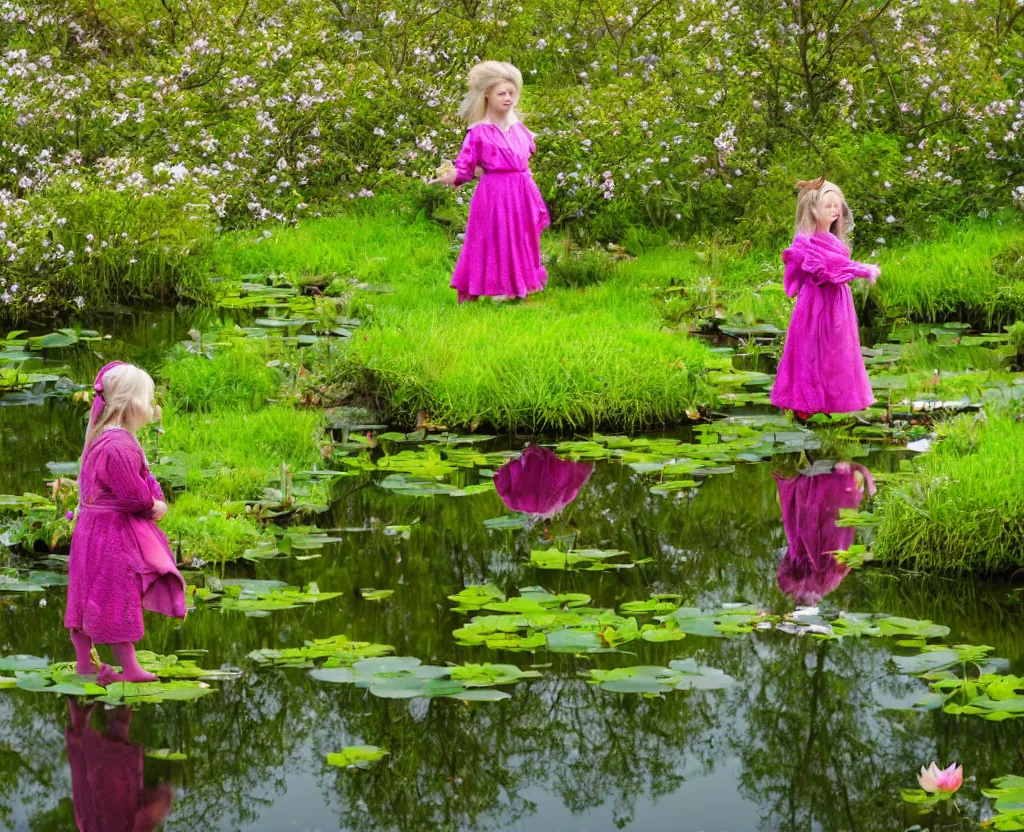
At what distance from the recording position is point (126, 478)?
4.80 m

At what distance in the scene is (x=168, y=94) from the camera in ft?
44.9

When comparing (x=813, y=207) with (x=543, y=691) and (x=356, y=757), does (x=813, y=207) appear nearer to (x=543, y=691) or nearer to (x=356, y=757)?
(x=543, y=691)

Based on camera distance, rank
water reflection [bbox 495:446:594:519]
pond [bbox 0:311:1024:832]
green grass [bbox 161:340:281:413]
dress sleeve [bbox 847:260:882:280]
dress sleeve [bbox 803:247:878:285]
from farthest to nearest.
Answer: green grass [bbox 161:340:281:413] → dress sleeve [bbox 803:247:878:285] → dress sleeve [bbox 847:260:882:280] → water reflection [bbox 495:446:594:519] → pond [bbox 0:311:1024:832]

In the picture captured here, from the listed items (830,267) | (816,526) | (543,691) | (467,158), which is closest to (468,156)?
(467,158)

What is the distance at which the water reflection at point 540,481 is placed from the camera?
6.80 m

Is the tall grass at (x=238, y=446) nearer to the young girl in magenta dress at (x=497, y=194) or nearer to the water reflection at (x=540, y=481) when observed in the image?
the water reflection at (x=540, y=481)

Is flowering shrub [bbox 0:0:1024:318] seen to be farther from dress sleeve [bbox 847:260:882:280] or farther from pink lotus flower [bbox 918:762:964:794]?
pink lotus flower [bbox 918:762:964:794]

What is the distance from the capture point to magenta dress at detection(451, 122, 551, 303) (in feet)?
33.6

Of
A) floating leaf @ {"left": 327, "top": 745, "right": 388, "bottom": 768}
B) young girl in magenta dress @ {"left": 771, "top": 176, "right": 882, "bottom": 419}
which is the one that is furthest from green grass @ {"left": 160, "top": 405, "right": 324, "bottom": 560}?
young girl in magenta dress @ {"left": 771, "top": 176, "right": 882, "bottom": 419}

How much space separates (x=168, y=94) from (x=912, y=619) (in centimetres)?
1004

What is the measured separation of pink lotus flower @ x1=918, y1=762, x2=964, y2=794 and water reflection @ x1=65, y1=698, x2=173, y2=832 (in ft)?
6.18

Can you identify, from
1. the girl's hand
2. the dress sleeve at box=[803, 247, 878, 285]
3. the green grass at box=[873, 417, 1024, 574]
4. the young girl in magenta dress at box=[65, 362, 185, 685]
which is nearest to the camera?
the young girl in magenta dress at box=[65, 362, 185, 685]

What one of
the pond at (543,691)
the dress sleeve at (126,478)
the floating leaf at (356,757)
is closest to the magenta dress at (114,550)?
the dress sleeve at (126,478)

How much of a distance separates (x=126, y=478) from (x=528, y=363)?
3.91m
